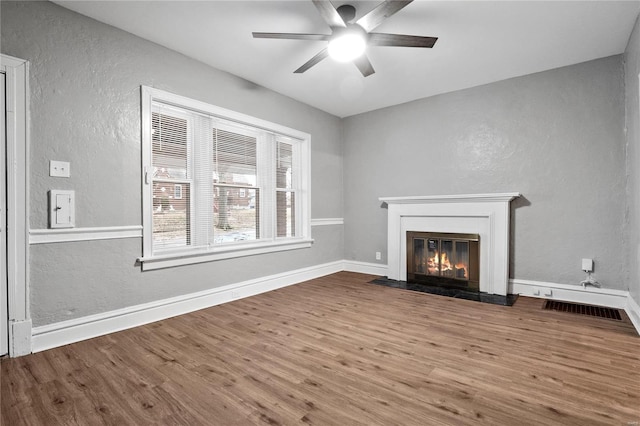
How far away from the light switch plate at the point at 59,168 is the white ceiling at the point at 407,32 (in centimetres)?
128

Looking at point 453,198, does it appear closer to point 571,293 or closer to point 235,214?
point 571,293

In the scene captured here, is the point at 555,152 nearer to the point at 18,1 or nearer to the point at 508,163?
the point at 508,163

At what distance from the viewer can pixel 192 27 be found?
2.83 meters

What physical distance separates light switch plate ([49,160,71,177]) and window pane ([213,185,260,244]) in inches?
57.3

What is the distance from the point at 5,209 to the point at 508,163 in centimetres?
506

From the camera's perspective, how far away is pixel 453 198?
4.18 m

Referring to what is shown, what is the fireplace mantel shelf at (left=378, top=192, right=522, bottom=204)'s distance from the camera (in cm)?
382

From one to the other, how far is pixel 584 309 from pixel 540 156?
1781mm

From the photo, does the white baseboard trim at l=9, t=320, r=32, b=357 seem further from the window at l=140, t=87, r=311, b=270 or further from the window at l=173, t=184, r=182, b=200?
the window at l=173, t=184, r=182, b=200

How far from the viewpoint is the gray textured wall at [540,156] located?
11.1ft

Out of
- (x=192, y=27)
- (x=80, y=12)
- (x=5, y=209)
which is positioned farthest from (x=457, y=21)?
(x=5, y=209)

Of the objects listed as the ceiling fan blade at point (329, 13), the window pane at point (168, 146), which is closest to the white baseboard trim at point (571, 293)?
the ceiling fan blade at point (329, 13)

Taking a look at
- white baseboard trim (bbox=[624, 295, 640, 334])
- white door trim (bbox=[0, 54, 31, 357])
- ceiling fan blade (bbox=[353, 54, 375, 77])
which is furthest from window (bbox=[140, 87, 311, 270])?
white baseboard trim (bbox=[624, 295, 640, 334])

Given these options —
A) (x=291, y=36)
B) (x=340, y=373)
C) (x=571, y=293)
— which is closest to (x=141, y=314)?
(x=340, y=373)
